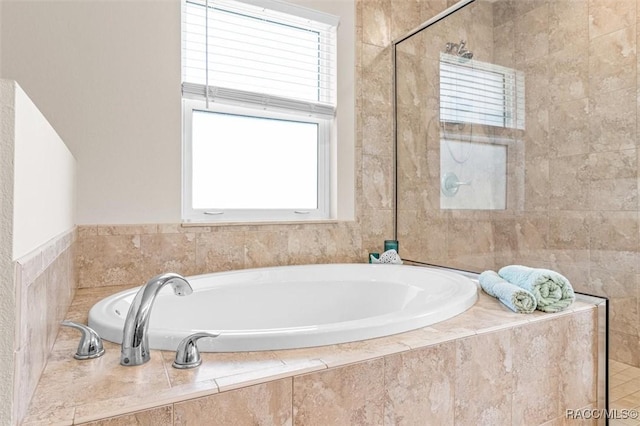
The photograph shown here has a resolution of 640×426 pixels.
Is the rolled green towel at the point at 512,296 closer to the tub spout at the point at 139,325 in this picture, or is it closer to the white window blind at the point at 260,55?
the tub spout at the point at 139,325

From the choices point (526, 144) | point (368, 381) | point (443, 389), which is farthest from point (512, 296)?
point (526, 144)

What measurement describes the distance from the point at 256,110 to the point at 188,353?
157 cm

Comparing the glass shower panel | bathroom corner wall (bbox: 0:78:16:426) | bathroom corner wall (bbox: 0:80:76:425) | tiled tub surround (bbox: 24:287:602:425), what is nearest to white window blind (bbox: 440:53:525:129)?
the glass shower panel

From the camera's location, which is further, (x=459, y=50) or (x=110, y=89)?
(x=459, y=50)

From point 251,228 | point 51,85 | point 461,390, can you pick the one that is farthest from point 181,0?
point 461,390

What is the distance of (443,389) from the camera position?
107 cm

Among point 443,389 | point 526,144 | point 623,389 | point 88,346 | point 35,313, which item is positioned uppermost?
point 526,144

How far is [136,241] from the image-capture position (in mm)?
1882

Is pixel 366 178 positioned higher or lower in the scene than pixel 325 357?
higher

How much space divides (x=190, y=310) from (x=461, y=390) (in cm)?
111

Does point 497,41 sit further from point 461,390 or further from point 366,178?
point 461,390

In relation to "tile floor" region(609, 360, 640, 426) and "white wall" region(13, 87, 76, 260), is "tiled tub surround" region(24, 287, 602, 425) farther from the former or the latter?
"white wall" region(13, 87, 76, 260)

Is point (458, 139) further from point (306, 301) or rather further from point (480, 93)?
point (306, 301)

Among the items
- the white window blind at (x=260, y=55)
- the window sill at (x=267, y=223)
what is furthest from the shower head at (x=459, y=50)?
the window sill at (x=267, y=223)
